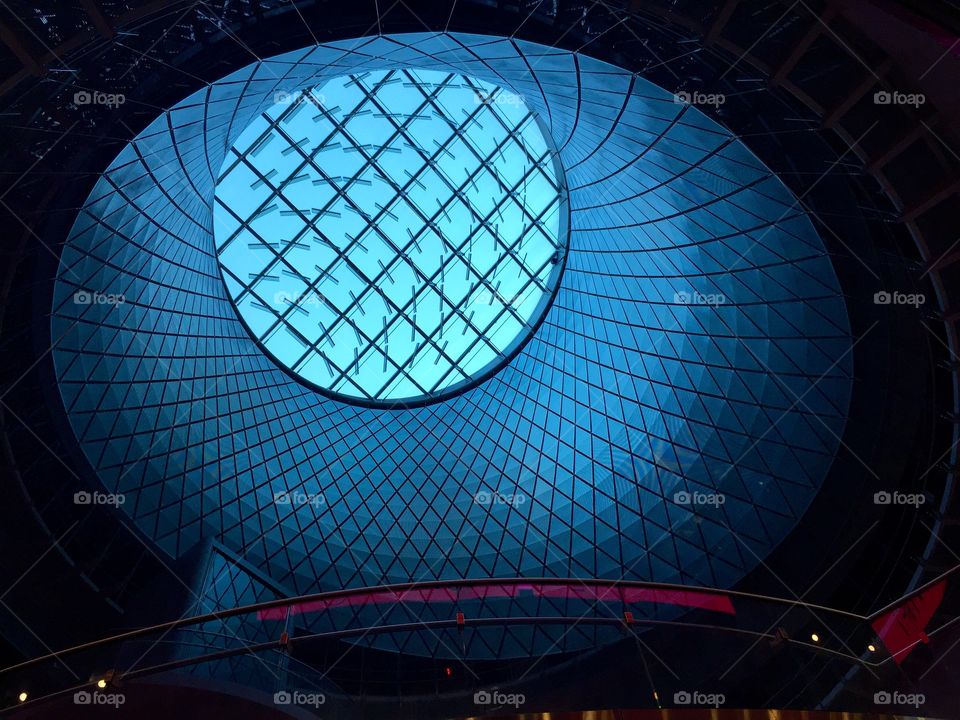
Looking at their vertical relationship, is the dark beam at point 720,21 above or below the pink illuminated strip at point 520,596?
above

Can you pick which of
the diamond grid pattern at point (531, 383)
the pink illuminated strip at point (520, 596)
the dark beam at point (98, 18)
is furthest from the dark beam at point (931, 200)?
the dark beam at point (98, 18)

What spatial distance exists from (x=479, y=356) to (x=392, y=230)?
9771mm

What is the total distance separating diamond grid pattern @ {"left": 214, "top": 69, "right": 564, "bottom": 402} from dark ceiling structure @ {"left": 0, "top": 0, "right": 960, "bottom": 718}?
0.67ft

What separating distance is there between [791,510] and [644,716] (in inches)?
990

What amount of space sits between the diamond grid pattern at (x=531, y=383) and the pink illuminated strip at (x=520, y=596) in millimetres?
14214

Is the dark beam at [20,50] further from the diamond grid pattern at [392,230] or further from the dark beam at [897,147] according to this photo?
the diamond grid pattern at [392,230]

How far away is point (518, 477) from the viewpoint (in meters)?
43.2

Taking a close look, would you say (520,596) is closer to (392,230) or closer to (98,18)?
(98,18)

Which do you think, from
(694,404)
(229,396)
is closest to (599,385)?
(694,404)

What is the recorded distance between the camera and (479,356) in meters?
45.4

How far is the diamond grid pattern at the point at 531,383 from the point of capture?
81.8ft

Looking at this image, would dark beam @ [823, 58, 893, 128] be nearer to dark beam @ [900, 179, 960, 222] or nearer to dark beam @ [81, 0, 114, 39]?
dark beam @ [900, 179, 960, 222]

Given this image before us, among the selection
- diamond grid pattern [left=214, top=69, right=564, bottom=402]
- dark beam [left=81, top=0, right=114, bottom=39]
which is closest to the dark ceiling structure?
dark beam [left=81, top=0, right=114, bottom=39]

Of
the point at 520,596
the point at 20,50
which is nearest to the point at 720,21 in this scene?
the point at 520,596
